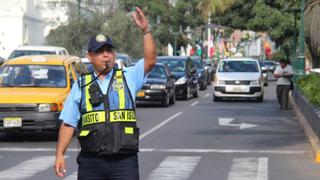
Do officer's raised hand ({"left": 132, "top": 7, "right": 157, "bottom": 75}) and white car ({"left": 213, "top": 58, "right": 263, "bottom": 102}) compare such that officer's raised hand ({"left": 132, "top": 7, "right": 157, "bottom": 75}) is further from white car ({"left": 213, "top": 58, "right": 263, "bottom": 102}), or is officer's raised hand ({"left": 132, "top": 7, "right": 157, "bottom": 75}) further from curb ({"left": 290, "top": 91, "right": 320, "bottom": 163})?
white car ({"left": 213, "top": 58, "right": 263, "bottom": 102})

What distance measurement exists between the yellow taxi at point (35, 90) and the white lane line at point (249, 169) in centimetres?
340

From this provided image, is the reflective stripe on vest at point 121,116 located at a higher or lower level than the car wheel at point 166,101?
higher

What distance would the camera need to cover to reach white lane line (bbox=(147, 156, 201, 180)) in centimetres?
1045

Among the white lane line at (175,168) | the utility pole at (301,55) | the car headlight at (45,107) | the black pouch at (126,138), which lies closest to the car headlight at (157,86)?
the utility pole at (301,55)

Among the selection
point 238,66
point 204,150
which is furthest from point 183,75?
point 204,150

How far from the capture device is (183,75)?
2911 cm

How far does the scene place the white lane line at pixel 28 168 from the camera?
34.4 feet

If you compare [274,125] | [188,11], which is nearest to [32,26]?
[188,11]

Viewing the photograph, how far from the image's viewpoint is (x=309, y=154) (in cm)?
1296

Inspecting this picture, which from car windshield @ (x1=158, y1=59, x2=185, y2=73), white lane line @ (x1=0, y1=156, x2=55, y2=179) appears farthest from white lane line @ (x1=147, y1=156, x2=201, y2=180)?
car windshield @ (x1=158, y1=59, x2=185, y2=73)

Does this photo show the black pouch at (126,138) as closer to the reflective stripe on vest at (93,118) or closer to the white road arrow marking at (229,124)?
the reflective stripe on vest at (93,118)

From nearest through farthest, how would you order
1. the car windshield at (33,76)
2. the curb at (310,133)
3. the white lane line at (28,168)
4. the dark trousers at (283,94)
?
the white lane line at (28,168)
the curb at (310,133)
the car windshield at (33,76)
the dark trousers at (283,94)

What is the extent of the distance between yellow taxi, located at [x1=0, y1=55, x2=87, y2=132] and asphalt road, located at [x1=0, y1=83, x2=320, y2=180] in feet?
1.58

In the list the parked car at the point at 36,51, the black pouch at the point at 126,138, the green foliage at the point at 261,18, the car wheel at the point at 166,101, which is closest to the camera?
the black pouch at the point at 126,138
